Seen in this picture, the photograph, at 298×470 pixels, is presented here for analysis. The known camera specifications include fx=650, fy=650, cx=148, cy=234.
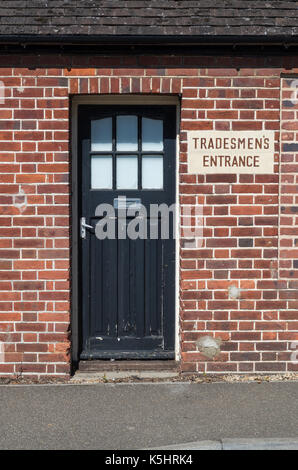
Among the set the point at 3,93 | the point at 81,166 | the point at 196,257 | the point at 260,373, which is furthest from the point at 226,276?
the point at 3,93

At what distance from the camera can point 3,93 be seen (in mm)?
5914

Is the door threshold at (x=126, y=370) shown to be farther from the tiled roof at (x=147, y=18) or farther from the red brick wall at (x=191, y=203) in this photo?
the tiled roof at (x=147, y=18)

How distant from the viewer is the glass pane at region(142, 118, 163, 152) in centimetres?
623

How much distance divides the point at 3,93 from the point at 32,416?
2.86 meters

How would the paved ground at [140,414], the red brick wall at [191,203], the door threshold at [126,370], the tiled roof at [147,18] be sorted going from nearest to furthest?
the paved ground at [140,414]
the tiled roof at [147,18]
the red brick wall at [191,203]
the door threshold at [126,370]

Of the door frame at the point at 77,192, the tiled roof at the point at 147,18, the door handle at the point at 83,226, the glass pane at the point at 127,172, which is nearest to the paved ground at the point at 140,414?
the door frame at the point at 77,192

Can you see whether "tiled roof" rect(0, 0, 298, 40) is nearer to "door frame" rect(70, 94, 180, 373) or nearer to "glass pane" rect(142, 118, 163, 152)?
"door frame" rect(70, 94, 180, 373)

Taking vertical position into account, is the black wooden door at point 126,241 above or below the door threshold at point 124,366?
above

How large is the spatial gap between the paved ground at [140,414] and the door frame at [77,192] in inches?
23.2

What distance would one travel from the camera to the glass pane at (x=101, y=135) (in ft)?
20.4

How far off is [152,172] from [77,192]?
0.75 m

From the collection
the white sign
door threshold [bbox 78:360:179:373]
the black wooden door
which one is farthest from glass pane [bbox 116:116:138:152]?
door threshold [bbox 78:360:179:373]

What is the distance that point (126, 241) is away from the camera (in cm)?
628

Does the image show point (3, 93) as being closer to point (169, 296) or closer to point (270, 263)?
point (169, 296)
